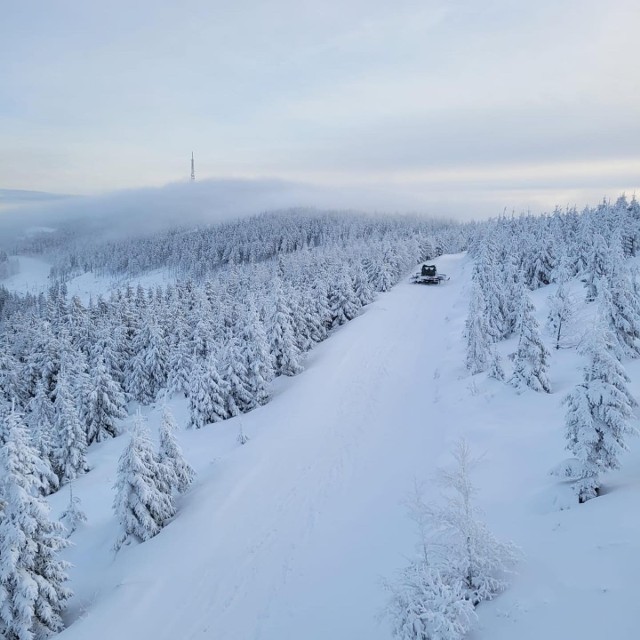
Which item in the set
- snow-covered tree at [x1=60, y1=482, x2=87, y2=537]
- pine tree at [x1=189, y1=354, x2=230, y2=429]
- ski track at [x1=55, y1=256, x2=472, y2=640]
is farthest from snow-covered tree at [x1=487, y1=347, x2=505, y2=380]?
snow-covered tree at [x1=60, y1=482, x2=87, y2=537]

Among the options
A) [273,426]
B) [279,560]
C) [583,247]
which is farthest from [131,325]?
[583,247]

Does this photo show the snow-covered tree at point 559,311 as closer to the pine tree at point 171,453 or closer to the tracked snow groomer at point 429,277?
the pine tree at point 171,453

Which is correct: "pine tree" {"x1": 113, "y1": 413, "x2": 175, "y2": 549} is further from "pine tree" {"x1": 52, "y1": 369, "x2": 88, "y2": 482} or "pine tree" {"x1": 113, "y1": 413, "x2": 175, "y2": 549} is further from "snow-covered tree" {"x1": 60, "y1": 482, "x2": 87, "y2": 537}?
"pine tree" {"x1": 52, "y1": 369, "x2": 88, "y2": 482}

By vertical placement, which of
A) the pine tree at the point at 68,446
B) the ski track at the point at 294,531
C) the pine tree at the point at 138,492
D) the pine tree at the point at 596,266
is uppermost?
the pine tree at the point at 596,266

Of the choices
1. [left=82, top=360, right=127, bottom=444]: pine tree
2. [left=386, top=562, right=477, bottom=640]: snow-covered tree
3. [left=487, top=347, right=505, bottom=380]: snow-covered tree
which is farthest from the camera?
[left=82, top=360, right=127, bottom=444]: pine tree

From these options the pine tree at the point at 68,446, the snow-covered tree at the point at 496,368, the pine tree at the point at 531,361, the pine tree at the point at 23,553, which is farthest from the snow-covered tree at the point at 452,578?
the pine tree at the point at 68,446
